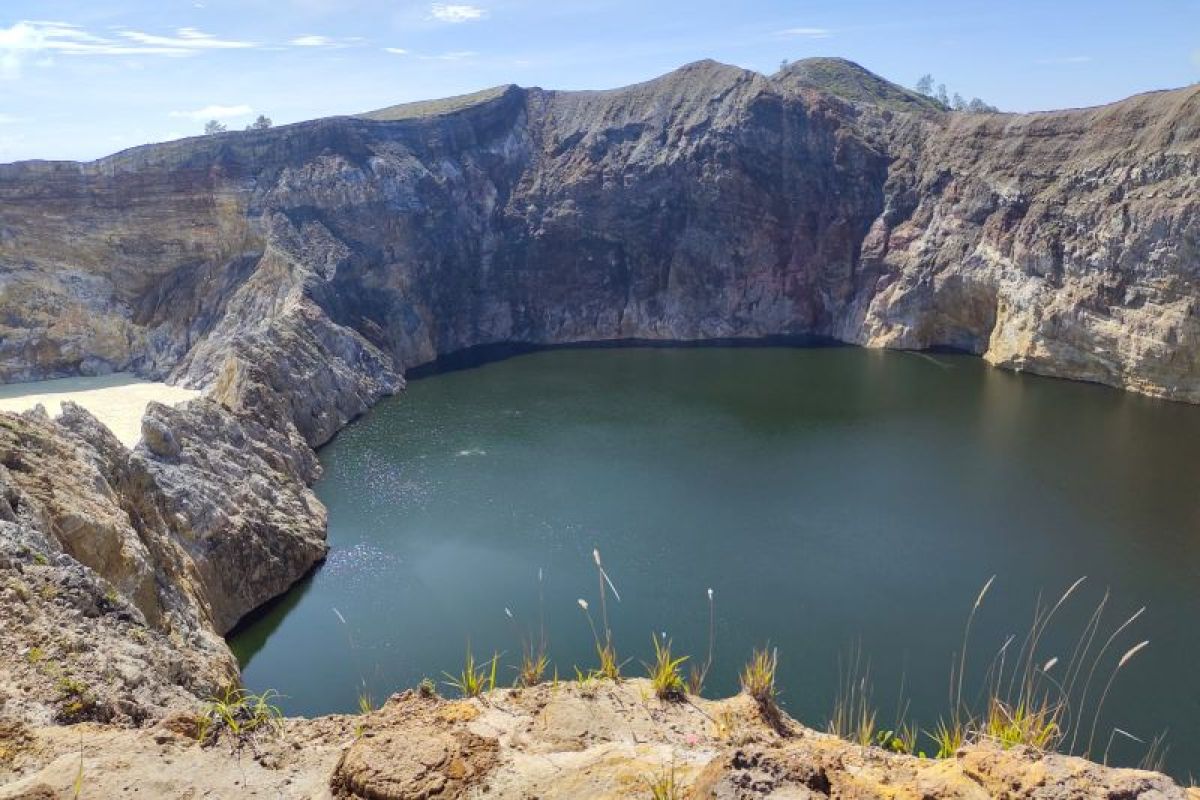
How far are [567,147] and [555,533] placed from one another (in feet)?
141

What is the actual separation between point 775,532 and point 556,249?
37.5m

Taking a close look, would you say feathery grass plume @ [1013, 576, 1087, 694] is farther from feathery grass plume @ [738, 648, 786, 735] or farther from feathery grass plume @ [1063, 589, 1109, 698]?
feathery grass plume @ [738, 648, 786, 735]

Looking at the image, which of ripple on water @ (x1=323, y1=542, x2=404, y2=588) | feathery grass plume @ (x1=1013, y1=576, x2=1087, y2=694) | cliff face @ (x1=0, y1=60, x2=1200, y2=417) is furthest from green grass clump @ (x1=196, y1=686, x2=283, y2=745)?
cliff face @ (x1=0, y1=60, x2=1200, y2=417)

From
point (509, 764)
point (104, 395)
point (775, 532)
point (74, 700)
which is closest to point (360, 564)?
point (775, 532)

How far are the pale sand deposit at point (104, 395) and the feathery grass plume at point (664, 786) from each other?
3580 cm

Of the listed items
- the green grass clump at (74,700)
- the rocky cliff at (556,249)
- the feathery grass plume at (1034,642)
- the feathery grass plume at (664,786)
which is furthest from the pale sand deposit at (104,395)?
the feathery grass plume at (664,786)

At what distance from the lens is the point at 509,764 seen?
22.6 ft

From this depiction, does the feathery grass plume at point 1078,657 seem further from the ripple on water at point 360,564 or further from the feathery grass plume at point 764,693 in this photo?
the ripple on water at point 360,564

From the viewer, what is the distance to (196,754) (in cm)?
708

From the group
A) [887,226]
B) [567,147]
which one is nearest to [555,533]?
[887,226]

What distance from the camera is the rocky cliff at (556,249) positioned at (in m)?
39.3

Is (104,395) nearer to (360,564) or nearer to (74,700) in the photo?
(360,564)

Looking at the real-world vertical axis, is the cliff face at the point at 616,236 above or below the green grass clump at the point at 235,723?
above

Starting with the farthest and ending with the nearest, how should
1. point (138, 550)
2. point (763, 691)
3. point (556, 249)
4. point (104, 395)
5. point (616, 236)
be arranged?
1. point (556, 249)
2. point (616, 236)
3. point (104, 395)
4. point (138, 550)
5. point (763, 691)
